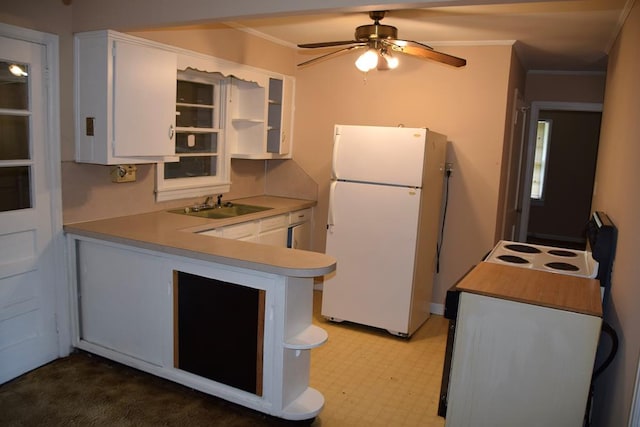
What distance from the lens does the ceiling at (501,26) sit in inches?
126

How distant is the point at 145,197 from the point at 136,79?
36.8 inches

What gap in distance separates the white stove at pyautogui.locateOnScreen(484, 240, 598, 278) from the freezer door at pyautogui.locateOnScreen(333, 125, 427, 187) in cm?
91

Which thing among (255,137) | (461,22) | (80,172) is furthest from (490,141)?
(80,172)

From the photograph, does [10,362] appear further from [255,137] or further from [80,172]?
[255,137]

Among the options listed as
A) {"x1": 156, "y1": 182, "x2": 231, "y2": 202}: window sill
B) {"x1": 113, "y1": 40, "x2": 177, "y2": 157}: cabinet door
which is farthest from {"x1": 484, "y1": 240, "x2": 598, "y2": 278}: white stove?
{"x1": 156, "y1": 182, "x2": 231, "y2": 202}: window sill

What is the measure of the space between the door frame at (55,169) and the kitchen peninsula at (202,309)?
0.20ft

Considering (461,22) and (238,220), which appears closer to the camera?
(461,22)

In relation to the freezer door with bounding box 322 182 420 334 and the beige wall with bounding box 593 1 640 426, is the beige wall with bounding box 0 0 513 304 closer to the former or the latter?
the freezer door with bounding box 322 182 420 334

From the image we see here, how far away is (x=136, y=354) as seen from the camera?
3.11 meters

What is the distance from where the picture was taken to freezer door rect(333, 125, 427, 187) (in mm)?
3775

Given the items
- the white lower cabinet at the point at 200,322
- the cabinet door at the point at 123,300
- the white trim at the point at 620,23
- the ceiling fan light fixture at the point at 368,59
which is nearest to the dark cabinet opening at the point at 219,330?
the white lower cabinet at the point at 200,322

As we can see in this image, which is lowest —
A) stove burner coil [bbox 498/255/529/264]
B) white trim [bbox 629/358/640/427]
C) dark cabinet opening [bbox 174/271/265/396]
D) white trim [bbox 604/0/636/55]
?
dark cabinet opening [bbox 174/271/265/396]

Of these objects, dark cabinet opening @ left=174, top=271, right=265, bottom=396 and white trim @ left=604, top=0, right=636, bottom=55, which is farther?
white trim @ left=604, top=0, right=636, bottom=55

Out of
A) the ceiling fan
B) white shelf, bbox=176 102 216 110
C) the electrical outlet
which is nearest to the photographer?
the ceiling fan
